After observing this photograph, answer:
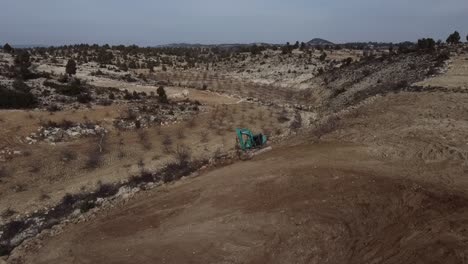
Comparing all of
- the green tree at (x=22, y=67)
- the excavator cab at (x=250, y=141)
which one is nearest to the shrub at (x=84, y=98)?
the green tree at (x=22, y=67)

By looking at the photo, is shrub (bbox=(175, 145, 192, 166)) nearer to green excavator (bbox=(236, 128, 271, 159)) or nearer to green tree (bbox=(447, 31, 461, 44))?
green excavator (bbox=(236, 128, 271, 159))

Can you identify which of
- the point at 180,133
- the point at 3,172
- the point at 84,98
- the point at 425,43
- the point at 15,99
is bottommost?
the point at 3,172

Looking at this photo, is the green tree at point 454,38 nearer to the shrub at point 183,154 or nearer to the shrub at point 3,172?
the shrub at point 183,154

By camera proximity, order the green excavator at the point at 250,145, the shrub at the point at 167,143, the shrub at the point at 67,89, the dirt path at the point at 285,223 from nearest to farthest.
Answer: the dirt path at the point at 285,223, the green excavator at the point at 250,145, the shrub at the point at 167,143, the shrub at the point at 67,89

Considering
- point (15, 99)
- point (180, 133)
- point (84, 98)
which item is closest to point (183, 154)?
point (180, 133)

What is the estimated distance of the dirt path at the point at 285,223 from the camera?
911 cm

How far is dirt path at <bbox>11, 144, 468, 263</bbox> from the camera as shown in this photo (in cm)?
911

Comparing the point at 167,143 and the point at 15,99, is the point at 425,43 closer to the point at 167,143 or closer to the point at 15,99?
the point at 167,143

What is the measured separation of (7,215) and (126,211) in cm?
409

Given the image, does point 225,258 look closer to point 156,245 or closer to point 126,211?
point 156,245

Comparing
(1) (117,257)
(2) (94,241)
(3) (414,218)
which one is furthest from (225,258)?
(3) (414,218)

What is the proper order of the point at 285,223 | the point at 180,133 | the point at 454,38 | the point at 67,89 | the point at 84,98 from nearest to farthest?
the point at 285,223 < the point at 180,133 < the point at 84,98 < the point at 67,89 < the point at 454,38

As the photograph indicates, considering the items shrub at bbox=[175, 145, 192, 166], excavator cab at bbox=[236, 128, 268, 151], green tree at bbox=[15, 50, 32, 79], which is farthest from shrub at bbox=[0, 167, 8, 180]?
green tree at bbox=[15, 50, 32, 79]

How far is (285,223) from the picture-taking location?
10461 millimetres
